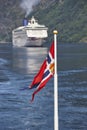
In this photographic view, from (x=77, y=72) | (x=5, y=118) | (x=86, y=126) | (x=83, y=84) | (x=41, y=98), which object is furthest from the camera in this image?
(x=77, y=72)

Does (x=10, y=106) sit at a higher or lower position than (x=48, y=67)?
lower

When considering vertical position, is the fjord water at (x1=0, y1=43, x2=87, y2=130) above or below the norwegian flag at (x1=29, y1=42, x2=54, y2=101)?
below

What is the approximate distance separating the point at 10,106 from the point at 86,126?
12627 millimetres

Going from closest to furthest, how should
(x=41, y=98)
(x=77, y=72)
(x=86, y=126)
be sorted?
(x=86, y=126) → (x=41, y=98) → (x=77, y=72)

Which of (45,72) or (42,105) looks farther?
(42,105)

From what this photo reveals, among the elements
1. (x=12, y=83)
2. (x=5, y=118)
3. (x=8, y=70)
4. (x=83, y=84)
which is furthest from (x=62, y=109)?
(x=8, y=70)

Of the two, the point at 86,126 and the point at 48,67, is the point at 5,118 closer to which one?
the point at 86,126

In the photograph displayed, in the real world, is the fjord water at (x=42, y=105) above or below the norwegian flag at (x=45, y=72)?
below

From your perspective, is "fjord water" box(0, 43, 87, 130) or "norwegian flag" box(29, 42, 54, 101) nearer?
"norwegian flag" box(29, 42, 54, 101)

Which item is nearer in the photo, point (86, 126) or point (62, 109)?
point (86, 126)

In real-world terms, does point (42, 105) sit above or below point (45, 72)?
below

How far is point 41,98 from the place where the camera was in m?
58.8

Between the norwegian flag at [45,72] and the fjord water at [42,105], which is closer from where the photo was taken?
the norwegian flag at [45,72]

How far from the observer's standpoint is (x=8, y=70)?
96062 millimetres
